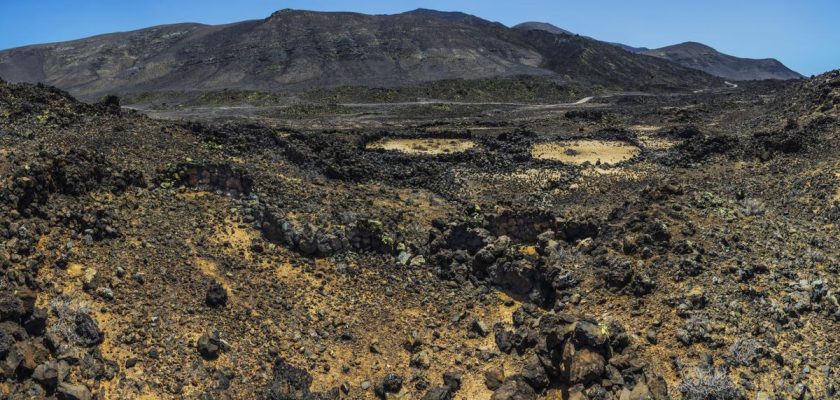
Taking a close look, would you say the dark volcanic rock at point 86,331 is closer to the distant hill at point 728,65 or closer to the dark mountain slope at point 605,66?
the dark mountain slope at point 605,66

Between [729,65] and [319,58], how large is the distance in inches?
4973

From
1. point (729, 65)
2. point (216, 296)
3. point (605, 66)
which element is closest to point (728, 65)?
point (729, 65)

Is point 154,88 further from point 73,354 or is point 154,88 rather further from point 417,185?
point 73,354

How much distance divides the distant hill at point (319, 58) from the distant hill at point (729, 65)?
160 feet

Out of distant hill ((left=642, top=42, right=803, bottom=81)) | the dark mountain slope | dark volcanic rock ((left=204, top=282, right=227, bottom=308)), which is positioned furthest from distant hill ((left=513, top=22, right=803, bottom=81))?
dark volcanic rock ((left=204, top=282, right=227, bottom=308))

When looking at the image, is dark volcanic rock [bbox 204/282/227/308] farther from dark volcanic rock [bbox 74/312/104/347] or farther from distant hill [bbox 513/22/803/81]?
distant hill [bbox 513/22/803/81]

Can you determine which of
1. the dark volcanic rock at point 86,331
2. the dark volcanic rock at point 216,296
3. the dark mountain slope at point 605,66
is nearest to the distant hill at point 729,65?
the dark mountain slope at point 605,66

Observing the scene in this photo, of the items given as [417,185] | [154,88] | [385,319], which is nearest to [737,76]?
[154,88]

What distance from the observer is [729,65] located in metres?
160

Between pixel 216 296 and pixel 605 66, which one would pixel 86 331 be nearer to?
pixel 216 296

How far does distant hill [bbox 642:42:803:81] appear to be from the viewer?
5989 inches

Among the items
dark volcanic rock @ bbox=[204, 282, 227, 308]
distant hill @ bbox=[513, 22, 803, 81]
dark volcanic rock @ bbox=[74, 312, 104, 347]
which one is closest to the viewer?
dark volcanic rock @ bbox=[74, 312, 104, 347]

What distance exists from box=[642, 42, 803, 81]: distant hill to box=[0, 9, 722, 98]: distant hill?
48.6 metres

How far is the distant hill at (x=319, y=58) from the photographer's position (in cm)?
8744
